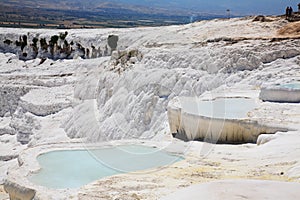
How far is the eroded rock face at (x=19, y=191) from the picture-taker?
21.4ft

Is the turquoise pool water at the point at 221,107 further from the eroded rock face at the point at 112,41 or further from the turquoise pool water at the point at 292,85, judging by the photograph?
the eroded rock face at the point at 112,41

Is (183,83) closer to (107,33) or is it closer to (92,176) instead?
(92,176)

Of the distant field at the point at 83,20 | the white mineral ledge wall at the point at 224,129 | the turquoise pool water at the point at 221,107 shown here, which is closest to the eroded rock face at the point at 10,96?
the turquoise pool water at the point at 221,107

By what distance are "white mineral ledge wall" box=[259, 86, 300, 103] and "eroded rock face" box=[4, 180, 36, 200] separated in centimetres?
588

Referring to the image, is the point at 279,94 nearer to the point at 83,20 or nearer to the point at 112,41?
the point at 112,41

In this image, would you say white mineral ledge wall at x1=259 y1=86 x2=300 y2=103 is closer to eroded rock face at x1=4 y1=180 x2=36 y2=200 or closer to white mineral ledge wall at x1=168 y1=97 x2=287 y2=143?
white mineral ledge wall at x1=168 y1=97 x2=287 y2=143

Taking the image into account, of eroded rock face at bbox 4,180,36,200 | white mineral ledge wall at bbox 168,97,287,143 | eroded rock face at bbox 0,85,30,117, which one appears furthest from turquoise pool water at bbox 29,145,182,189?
eroded rock face at bbox 0,85,30,117

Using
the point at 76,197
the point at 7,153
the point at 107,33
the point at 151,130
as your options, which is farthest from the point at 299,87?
the point at 107,33

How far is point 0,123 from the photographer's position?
18.8 m

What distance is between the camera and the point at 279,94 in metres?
10.7

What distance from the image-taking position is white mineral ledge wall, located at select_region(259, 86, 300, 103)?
1054cm

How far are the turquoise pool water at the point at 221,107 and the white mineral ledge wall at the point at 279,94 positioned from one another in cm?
32

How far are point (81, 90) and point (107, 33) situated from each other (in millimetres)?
14258

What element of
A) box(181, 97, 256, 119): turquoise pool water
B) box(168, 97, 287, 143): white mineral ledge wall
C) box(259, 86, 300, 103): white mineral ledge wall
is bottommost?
box(168, 97, 287, 143): white mineral ledge wall
